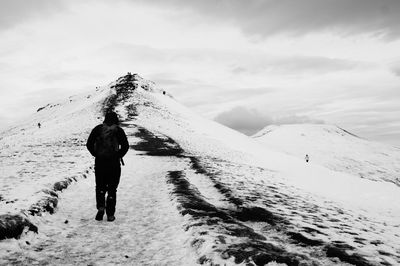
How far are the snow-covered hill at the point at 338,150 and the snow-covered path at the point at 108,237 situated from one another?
233 ft

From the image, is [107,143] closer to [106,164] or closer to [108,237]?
[106,164]

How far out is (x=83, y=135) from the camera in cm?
4459

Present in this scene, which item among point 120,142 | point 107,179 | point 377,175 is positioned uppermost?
point 120,142

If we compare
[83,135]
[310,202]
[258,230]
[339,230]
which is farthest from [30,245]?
[83,135]

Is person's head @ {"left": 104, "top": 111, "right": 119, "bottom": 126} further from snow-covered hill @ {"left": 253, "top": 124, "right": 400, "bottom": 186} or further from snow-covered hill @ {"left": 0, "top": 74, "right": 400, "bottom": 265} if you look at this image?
snow-covered hill @ {"left": 253, "top": 124, "right": 400, "bottom": 186}

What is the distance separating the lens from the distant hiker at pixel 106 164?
31.3 ft

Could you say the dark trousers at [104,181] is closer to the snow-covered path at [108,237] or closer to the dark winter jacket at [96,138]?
the dark winter jacket at [96,138]

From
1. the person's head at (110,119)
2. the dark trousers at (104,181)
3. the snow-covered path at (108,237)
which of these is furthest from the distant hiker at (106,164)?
the snow-covered path at (108,237)

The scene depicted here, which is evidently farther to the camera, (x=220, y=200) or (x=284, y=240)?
(x=220, y=200)

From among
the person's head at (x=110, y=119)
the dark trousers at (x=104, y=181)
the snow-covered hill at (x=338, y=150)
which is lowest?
the snow-covered hill at (x=338, y=150)

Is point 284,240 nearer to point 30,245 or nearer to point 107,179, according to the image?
point 107,179

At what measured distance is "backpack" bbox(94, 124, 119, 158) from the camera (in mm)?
9609

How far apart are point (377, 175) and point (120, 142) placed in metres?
93.4

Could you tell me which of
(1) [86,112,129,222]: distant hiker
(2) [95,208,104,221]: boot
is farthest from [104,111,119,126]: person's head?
(2) [95,208,104,221]: boot
